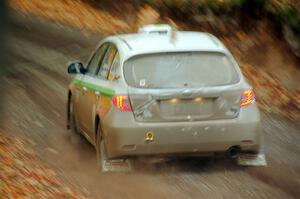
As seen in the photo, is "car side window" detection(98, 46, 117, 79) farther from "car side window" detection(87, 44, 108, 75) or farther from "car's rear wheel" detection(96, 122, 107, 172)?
"car's rear wheel" detection(96, 122, 107, 172)

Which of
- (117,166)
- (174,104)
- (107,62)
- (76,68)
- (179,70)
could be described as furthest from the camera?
(76,68)

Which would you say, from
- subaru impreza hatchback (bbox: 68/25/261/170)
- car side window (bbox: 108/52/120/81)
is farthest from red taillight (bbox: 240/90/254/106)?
car side window (bbox: 108/52/120/81)

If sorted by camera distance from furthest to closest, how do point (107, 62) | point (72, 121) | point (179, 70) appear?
point (72, 121), point (107, 62), point (179, 70)

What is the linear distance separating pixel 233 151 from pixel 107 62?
2035 mm

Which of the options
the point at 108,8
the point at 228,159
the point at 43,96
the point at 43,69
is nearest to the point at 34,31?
the point at 108,8

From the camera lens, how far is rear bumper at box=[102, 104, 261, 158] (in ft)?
32.6

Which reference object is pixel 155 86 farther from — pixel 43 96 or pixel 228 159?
pixel 43 96

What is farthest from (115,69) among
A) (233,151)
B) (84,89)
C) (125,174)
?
(233,151)

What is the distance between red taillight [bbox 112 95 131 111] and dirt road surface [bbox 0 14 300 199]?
0.83m

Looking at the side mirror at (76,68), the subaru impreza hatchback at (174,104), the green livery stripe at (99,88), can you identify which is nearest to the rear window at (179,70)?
the subaru impreza hatchback at (174,104)

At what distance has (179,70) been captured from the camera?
10.2 metres

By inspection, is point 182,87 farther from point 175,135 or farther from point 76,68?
point 76,68

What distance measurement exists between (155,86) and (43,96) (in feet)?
23.0

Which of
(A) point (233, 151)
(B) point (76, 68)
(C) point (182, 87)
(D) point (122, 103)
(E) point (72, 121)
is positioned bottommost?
(E) point (72, 121)
